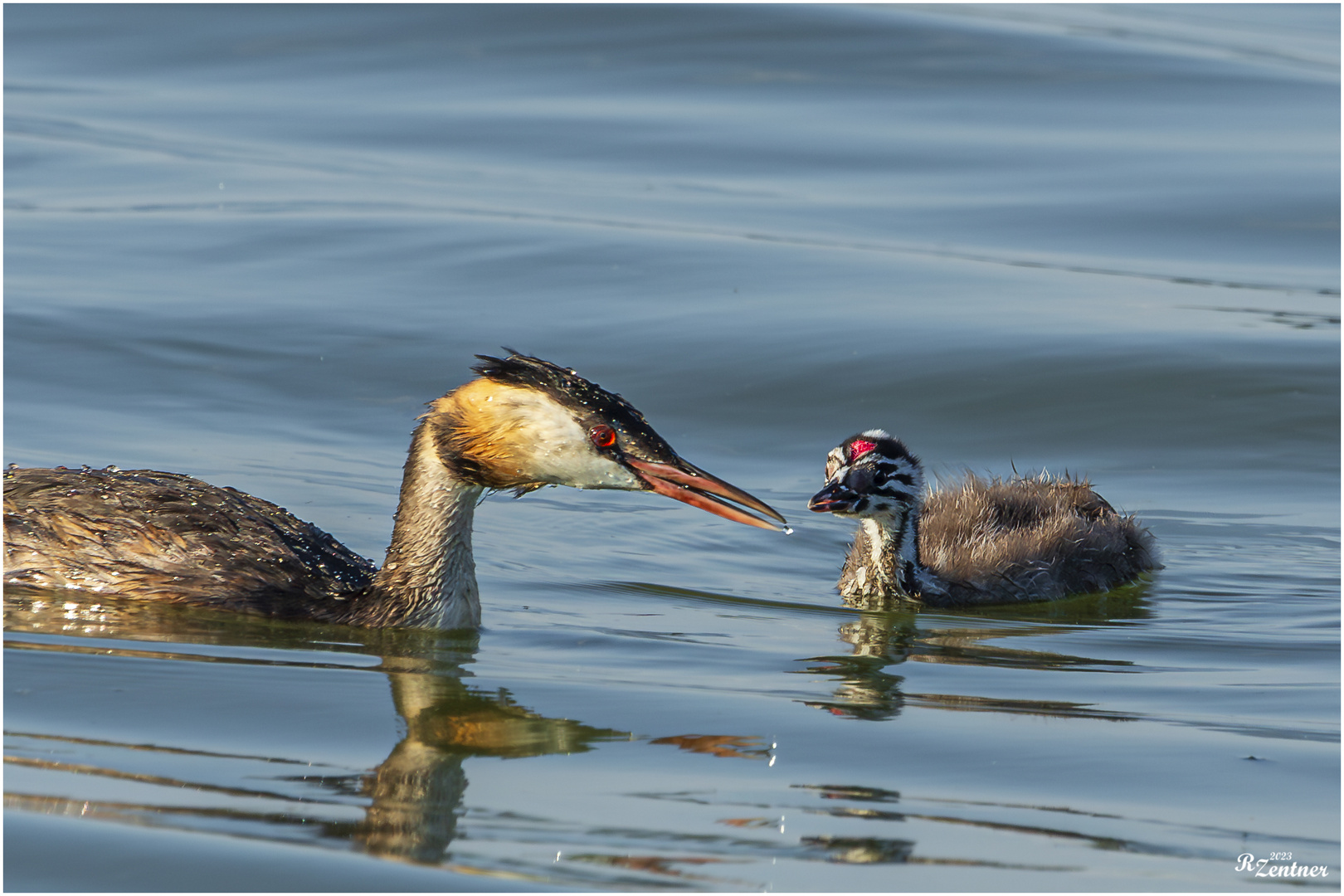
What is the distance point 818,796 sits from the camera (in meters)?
4.97

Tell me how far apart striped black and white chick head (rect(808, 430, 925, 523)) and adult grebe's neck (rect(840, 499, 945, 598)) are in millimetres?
37

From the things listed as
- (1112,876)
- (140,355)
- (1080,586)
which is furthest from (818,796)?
(140,355)

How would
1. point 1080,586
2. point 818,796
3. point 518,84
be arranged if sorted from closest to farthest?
point 818,796
point 1080,586
point 518,84

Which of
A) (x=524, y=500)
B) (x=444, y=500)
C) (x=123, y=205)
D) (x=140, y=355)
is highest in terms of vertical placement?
(x=123, y=205)

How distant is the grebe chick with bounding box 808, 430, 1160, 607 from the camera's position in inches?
326

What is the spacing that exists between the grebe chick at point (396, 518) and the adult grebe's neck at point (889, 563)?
72.4 inches

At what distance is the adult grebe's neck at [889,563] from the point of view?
27.1ft

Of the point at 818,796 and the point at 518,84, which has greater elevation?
the point at 518,84

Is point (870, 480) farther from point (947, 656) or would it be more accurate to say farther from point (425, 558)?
point (425, 558)

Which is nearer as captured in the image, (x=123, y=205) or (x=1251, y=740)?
(x=1251, y=740)

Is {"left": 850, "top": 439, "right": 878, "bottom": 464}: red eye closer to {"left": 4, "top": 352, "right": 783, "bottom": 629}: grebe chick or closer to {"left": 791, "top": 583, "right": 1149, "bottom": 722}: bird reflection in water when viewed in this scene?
{"left": 791, "top": 583, "right": 1149, "bottom": 722}: bird reflection in water

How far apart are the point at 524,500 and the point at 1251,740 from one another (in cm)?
457

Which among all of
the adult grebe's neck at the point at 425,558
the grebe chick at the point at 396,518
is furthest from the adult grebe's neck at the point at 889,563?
the adult grebe's neck at the point at 425,558

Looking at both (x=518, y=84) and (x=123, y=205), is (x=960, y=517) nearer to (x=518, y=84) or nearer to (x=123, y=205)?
(x=123, y=205)
